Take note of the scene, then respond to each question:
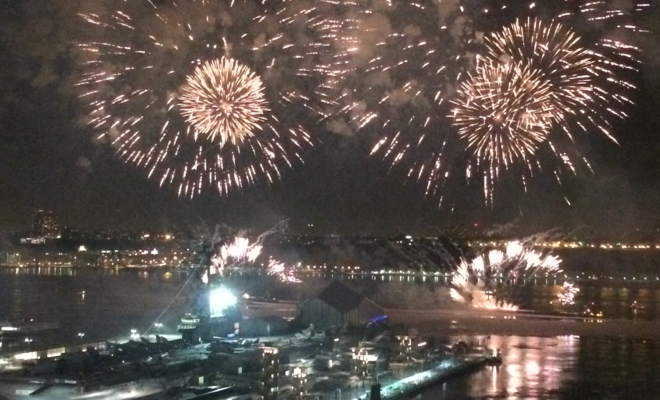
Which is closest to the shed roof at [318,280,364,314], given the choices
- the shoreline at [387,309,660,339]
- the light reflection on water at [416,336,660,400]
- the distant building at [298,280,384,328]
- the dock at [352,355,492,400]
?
the distant building at [298,280,384,328]

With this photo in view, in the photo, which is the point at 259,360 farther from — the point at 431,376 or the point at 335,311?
the point at 335,311

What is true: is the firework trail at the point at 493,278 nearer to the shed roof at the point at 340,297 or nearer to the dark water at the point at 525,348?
the dark water at the point at 525,348

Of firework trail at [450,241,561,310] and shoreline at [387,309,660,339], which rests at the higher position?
firework trail at [450,241,561,310]

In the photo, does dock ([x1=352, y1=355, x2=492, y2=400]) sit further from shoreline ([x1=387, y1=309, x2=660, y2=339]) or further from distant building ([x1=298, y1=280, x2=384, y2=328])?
shoreline ([x1=387, y1=309, x2=660, y2=339])

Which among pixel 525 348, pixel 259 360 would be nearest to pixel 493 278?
pixel 525 348

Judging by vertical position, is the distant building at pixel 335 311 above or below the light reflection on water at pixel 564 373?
above

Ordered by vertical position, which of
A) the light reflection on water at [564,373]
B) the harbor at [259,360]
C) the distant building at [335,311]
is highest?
the distant building at [335,311]

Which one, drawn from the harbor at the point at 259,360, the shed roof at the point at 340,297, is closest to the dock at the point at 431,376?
the harbor at the point at 259,360
